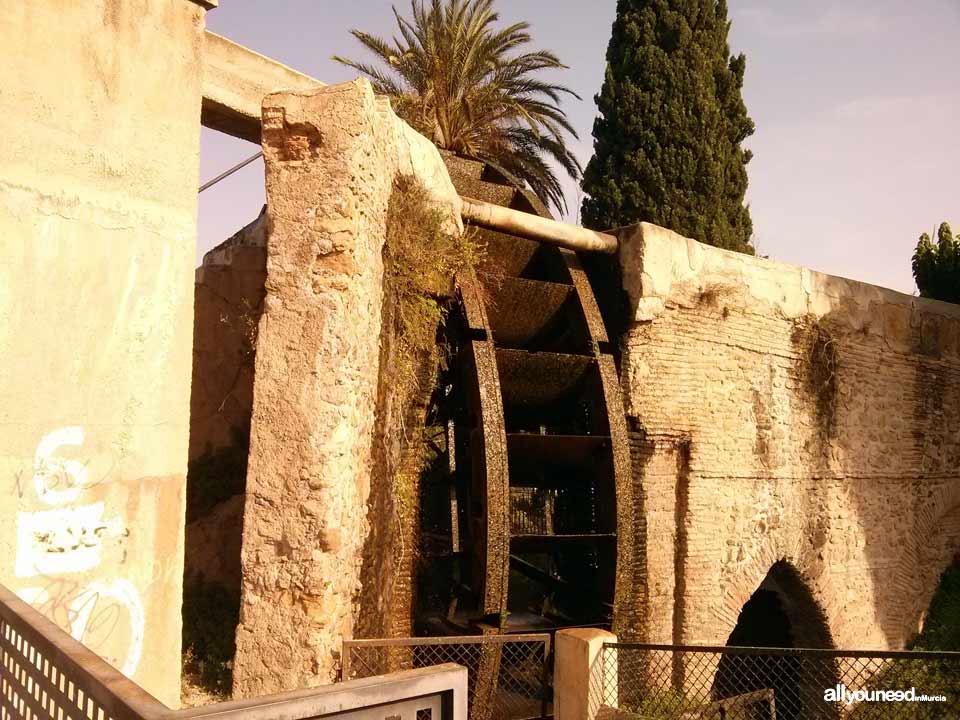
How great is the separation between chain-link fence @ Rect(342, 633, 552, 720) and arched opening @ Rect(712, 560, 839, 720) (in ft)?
9.60

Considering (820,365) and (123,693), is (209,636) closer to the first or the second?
(123,693)

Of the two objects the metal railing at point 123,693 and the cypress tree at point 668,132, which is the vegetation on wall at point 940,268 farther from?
the metal railing at point 123,693

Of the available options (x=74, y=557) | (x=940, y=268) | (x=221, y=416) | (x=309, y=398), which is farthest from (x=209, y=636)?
(x=940, y=268)

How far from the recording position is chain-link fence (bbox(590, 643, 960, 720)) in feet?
14.3

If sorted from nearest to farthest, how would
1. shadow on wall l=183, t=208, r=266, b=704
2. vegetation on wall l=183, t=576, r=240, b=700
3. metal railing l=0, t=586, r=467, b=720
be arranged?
1. metal railing l=0, t=586, r=467, b=720
2. vegetation on wall l=183, t=576, r=240, b=700
3. shadow on wall l=183, t=208, r=266, b=704

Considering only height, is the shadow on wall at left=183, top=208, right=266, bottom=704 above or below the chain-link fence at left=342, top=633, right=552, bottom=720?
above

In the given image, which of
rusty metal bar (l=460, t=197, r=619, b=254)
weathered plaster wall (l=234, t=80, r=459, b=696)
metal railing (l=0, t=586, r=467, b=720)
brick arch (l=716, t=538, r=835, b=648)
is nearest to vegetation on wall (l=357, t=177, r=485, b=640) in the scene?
weathered plaster wall (l=234, t=80, r=459, b=696)

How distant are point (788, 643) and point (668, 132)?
7221 millimetres

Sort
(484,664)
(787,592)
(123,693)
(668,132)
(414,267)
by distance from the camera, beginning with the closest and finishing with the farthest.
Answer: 1. (123,693)
2. (484,664)
3. (414,267)
4. (787,592)
5. (668,132)

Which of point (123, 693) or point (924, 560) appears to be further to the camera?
point (924, 560)

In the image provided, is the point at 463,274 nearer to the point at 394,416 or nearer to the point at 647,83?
the point at 394,416

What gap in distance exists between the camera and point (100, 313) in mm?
3096

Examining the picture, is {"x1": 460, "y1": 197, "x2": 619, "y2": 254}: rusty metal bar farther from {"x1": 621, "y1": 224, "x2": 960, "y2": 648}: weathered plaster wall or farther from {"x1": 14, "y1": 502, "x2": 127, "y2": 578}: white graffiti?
{"x1": 14, "y1": 502, "x2": 127, "y2": 578}: white graffiti

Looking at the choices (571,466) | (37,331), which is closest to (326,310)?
(37,331)
